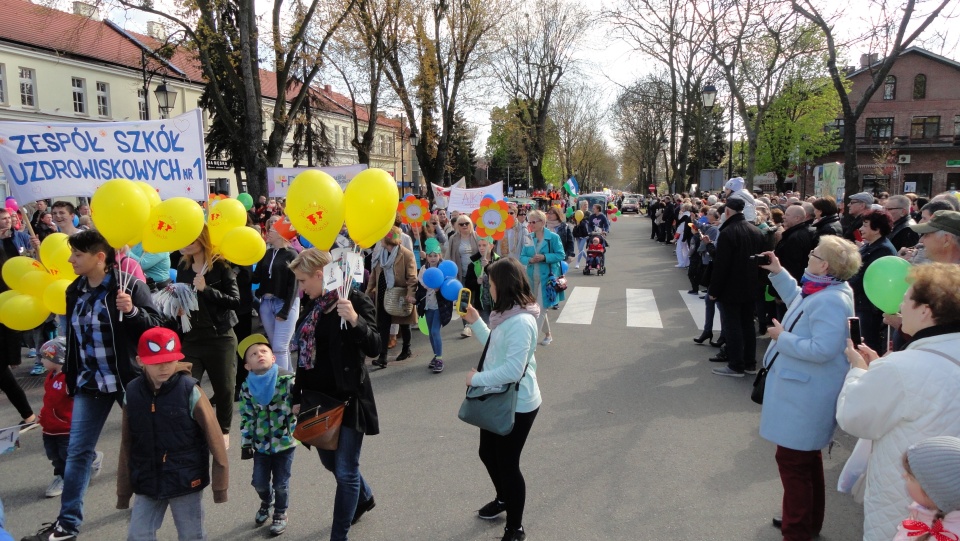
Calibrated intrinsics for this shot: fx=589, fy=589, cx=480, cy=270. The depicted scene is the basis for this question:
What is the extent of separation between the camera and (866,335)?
6176 mm

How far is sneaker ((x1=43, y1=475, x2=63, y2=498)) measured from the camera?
4.14m

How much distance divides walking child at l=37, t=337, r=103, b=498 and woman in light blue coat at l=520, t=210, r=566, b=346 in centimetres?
531

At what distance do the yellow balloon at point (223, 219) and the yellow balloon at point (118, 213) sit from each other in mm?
1155

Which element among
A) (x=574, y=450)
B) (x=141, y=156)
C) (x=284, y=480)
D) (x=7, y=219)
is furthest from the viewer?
(x=7, y=219)

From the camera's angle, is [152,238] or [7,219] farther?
[7,219]

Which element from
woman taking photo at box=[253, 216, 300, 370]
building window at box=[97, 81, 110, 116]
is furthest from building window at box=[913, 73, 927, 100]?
building window at box=[97, 81, 110, 116]

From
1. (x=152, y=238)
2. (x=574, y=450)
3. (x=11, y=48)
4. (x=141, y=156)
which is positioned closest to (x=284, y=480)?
(x=152, y=238)

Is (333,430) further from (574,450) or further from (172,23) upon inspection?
(172,23)

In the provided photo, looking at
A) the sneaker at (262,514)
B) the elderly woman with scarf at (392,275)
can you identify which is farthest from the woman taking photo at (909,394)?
the elderly woman with scarf at (392,275)

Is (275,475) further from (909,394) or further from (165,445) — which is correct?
(909,394)

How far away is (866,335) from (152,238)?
6.73 m

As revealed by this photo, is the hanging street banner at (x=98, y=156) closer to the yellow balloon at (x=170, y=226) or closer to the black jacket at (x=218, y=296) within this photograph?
the black jacket at (x=218, y=296)

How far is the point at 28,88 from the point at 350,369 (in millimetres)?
35406

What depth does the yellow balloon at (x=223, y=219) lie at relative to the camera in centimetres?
516
